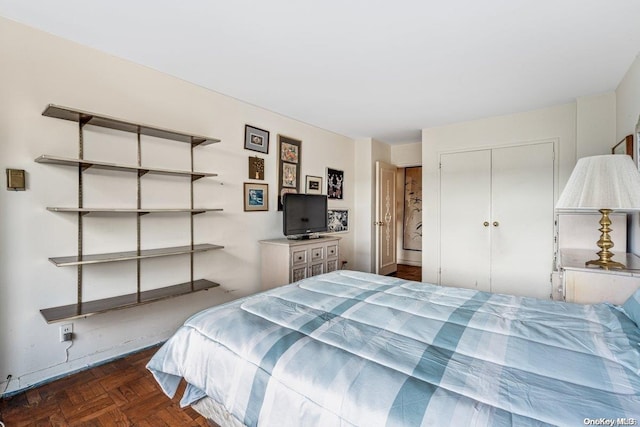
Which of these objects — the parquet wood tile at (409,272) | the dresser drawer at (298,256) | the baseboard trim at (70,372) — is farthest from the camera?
the parquet wood tile at (409,272)

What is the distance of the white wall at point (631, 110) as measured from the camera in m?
2.34

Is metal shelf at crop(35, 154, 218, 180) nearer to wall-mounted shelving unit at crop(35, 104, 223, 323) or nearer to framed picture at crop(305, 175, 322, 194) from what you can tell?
wall-mounted shelving unit at crop(35, 104, 223, 323)

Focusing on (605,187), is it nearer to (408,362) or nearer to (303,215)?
(408,362)

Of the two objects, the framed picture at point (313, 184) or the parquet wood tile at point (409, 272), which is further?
the parquet wood tile at point (409, 272)

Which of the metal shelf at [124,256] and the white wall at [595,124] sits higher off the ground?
the white wall at [595,124]

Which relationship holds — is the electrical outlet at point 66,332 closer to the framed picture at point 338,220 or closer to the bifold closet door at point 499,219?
the framed picture at point 338,220

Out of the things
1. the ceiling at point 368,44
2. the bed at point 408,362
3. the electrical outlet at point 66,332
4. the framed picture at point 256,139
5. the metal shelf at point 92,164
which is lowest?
the electrical outlet at point 66,332

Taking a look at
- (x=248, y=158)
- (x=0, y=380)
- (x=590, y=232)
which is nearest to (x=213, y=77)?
(x=248, y=158)

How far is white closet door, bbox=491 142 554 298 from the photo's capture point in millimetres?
3508

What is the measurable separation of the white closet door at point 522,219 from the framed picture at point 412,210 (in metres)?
2.30

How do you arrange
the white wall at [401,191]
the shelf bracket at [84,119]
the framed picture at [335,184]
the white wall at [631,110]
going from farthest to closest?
1. the white wall at [401,191]
2. the framed picture at [335,184]
3. the white wall at [631,110]
4. the shelf bracket at [84,119]

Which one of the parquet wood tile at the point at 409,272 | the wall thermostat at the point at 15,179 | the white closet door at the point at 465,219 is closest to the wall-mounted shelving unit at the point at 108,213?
the wall thermostat at the point at 15,179

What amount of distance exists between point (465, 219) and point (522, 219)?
635mm

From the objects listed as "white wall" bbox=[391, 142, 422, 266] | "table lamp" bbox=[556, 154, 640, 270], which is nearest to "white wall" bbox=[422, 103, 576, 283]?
"white wall" bbox=[391, 142, 422, 266]
